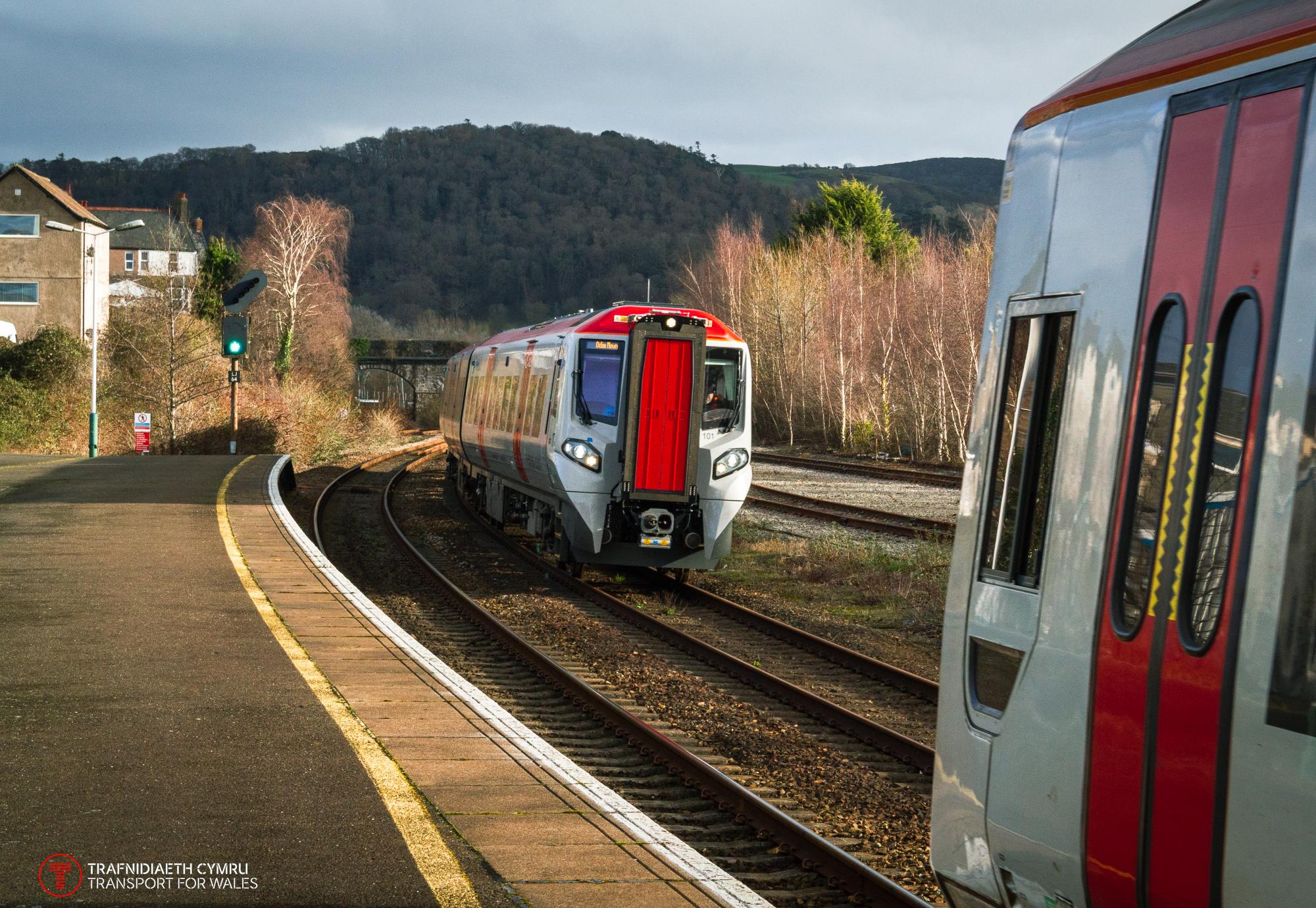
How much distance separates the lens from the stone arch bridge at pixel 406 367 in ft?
291

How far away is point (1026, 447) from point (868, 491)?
1016 inches

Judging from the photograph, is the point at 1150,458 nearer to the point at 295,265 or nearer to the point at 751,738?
the point at 751,738

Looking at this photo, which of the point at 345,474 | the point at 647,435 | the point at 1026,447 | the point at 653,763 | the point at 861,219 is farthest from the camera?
the point at 861,219

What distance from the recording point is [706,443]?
1502 centimetres

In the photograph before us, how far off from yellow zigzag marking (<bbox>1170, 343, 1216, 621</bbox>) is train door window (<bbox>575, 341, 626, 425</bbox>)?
12.0 metres

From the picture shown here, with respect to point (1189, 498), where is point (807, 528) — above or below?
below

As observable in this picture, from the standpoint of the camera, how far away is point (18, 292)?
5312 centimetres

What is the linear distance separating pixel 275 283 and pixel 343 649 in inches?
2037

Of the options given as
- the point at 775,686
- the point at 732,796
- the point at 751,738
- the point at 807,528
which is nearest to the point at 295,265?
the point at 807,528

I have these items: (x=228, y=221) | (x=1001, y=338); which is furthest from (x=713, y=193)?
(x=1001, y=338)

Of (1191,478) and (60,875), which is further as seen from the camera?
(60,875)

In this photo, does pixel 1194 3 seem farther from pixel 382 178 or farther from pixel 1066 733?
pixel 382 178

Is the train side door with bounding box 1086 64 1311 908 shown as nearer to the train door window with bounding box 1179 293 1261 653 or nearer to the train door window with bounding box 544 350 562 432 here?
the train door window with bounding box 1179 293 1261 653

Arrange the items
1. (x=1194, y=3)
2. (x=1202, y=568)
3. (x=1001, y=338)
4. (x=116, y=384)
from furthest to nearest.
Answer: (x=116, y=384) < (x=1001, y=338) < (x=1194, y=3) < (x=1202, y=568)
